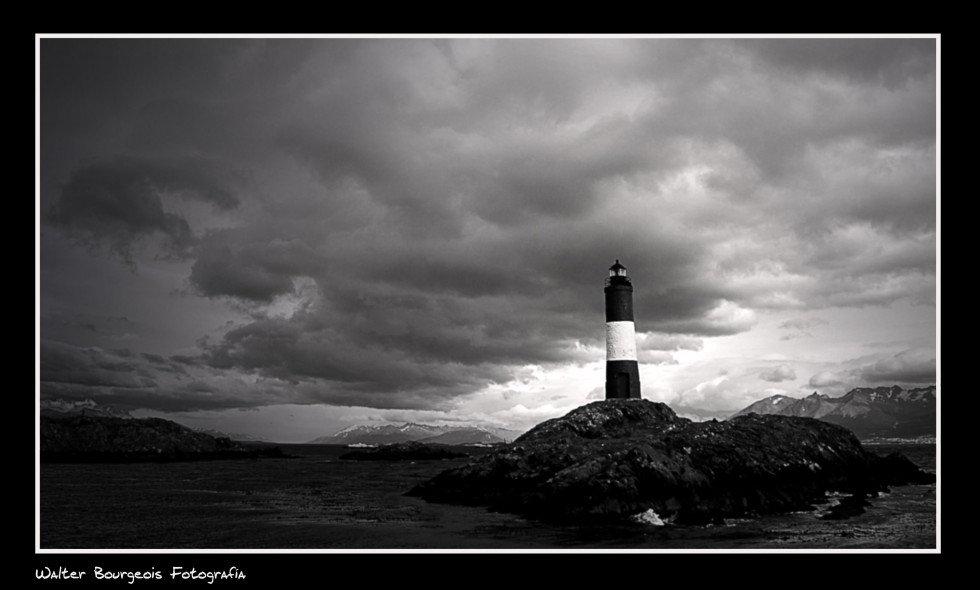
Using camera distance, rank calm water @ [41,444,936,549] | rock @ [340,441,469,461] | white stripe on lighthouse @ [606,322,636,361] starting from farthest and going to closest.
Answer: rock @ [340,441,469,461] < white stripe on lighthouse @ [606,322,636,361] < calm water @ [41,444,936,549]

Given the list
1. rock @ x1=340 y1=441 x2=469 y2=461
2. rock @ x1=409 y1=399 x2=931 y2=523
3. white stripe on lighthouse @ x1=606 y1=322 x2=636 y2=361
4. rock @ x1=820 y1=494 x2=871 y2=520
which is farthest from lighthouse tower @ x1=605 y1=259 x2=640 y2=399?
rock @ x1=340 y1=441 x2=469 y2=461

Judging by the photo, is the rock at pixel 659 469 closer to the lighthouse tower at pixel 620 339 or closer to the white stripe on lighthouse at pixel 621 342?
the lighthouse tower at pixel 620 339

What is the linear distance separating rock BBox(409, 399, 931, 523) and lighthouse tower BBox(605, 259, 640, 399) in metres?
2.02

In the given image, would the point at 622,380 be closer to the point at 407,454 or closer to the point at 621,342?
the point at 621,342

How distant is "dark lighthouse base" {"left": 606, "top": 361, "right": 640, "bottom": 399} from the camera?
102ft

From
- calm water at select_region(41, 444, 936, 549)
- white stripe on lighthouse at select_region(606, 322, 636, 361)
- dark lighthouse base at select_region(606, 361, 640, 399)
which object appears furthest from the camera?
white stripe on lighthouse at select_region(606, 322, 636, 361)

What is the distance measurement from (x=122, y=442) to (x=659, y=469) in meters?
65.4

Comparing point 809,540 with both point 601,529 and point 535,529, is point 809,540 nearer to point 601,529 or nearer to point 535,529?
point 601,529

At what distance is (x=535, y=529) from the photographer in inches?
731

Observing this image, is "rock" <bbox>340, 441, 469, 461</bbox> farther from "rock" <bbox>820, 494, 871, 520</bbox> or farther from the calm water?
"rock" <bbox>820, 494, 871, 520</bbox>

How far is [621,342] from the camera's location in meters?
31.2

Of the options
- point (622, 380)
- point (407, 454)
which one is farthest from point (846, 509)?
point (407, 454)

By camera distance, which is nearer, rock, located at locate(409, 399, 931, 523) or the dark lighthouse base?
rock, located at locate(409, 399, 931, 523)
